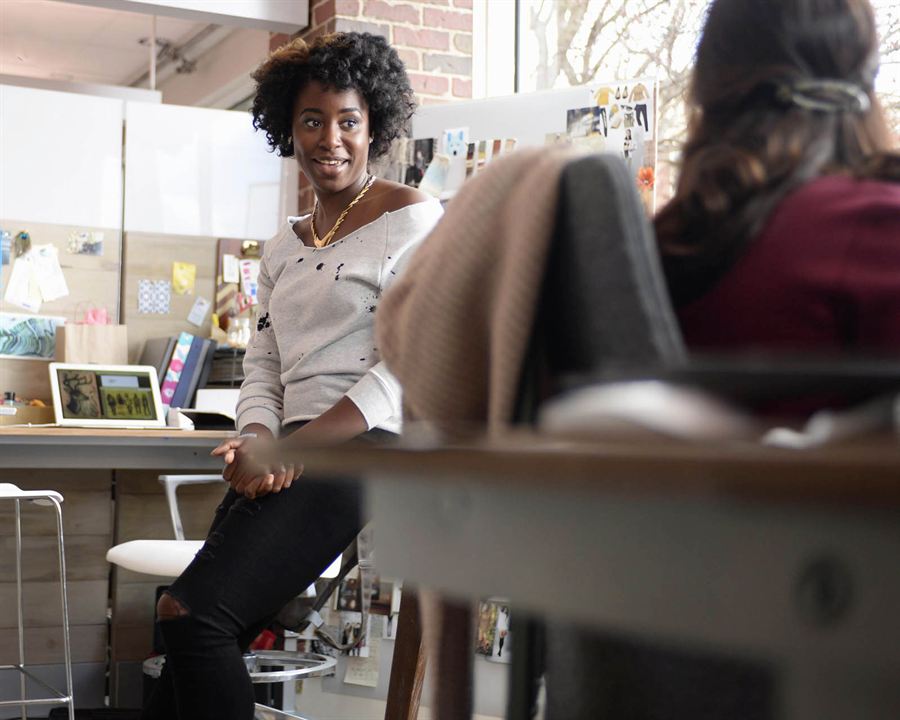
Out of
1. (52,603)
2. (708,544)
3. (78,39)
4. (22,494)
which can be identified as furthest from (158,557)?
(78,39)

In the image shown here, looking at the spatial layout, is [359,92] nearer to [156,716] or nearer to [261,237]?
[156,716]

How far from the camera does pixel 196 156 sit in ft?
14.3

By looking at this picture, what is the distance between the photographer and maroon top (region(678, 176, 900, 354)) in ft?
3.21

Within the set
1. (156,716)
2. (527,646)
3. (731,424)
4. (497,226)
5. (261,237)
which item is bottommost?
(156,716)

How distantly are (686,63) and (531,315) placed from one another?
3106mm

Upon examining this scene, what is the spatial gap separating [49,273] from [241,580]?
2521 mm

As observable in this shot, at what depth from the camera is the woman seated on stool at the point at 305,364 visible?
1.91 m

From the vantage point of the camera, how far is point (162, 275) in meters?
4.29

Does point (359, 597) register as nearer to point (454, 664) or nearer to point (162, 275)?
point (162, 275)

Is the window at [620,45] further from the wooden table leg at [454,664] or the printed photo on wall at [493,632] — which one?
the wooden table leg at [454,664]

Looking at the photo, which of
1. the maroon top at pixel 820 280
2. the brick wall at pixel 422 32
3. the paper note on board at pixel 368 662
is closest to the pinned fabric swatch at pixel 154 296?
the brick wall at pixel 422 32

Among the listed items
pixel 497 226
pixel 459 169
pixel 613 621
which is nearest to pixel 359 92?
pixel 459 169

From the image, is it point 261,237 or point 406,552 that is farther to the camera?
point 261,237

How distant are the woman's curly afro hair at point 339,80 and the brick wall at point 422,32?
1.84m
